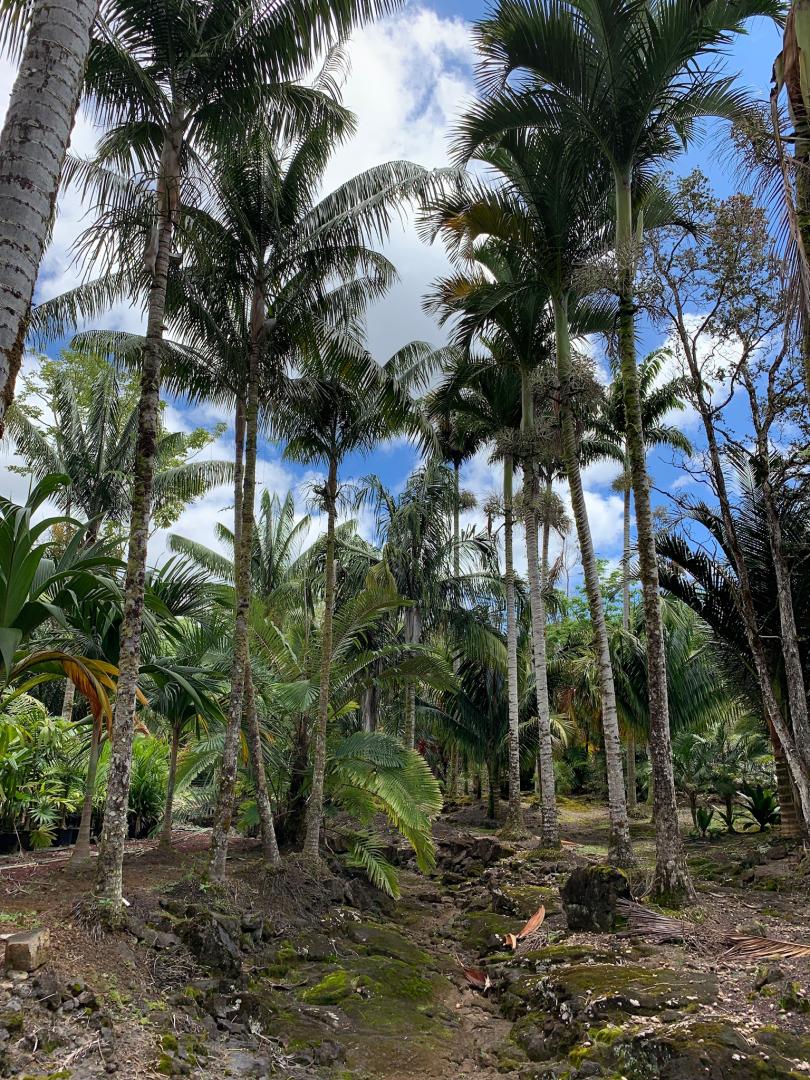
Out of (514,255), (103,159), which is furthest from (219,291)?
(514,255)

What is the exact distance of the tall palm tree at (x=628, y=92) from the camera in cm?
998

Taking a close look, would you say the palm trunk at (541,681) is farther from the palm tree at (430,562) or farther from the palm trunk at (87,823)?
the palm trunk at (87,823)

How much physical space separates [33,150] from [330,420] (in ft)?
35.0

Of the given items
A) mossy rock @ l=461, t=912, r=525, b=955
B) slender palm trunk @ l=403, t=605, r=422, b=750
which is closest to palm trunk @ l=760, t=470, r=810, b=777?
mossy rock @ l=461, t=912, r=525, b=955

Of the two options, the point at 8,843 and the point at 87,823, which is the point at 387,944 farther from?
the point at 8,843

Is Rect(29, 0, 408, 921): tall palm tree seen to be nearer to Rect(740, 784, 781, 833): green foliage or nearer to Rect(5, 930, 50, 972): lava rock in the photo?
Rect(5, 930, 50, 972): lava rock

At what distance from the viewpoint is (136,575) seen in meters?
7.57

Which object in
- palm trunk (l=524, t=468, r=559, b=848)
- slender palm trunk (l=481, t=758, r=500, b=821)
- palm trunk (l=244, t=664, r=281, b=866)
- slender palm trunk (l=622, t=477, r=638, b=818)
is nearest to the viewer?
palm trunk (l=244, t=664, r=281, b=866)

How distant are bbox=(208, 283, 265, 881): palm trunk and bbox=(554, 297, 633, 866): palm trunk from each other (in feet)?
17.2

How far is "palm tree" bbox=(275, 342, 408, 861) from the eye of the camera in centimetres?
1291

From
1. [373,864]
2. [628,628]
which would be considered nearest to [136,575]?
[373,864]

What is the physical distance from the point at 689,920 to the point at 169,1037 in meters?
5.65

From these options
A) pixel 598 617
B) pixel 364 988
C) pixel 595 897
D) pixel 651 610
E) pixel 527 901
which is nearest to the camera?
pixel 364 988

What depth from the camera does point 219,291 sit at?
11.4 metres
